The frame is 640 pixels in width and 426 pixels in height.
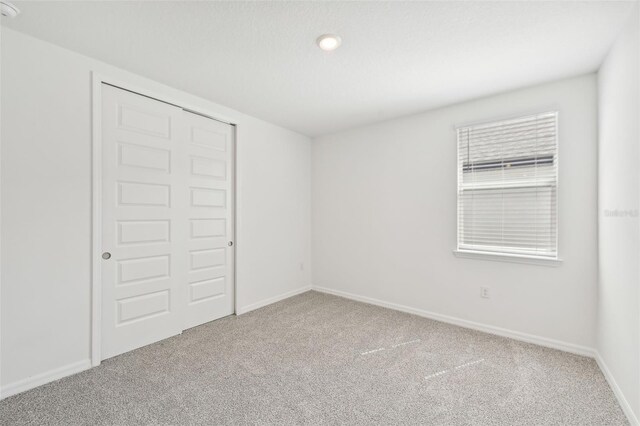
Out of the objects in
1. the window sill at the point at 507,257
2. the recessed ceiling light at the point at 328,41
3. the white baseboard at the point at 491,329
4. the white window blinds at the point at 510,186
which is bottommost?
the white baseboard at the point at 491,329

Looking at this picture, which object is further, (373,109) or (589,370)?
(373,109)

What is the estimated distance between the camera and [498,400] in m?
1.87

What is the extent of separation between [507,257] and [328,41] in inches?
98.5

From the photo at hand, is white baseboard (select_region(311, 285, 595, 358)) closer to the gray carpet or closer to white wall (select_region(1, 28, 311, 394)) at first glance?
the gray carpet

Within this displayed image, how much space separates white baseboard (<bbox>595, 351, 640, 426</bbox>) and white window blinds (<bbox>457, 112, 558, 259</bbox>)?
86 cm

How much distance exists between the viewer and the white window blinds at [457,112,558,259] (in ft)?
8.57

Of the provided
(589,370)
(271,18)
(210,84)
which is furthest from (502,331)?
(210,84)

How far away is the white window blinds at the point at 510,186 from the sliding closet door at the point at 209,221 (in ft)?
8.52

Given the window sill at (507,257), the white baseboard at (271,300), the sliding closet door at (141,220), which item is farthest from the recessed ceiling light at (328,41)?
the white baseboard at (271,300)

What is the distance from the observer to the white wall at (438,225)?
246 cm

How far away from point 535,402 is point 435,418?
0.71 metres

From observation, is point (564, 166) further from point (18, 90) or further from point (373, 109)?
point (18, 90)

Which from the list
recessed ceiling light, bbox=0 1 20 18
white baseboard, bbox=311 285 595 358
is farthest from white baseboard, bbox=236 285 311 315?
recessed ceiling light, bbox=0 1 20 18

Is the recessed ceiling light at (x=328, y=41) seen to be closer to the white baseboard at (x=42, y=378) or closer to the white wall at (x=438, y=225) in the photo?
the white wall at (x=438, y=225)
